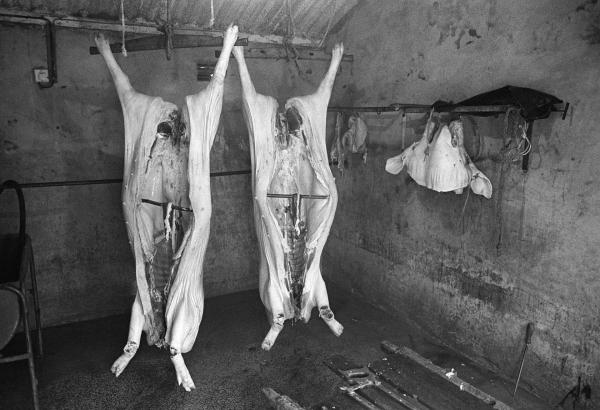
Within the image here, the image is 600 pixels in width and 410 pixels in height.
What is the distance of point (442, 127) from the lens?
3344 mm

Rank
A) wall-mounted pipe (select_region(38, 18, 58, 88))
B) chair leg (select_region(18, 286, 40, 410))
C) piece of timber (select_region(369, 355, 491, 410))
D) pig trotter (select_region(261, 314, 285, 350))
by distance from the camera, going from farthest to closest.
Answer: wall-mounted pipe (select_region(38, 18, 58, 88)), pig trotter (select_region(261, 314, 285, 350)), piece of timber (select_region(369, 355, 491, 410)), chair leg (select_region(18, 286, 40, 410))

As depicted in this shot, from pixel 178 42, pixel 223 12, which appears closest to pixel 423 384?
pixel 178 42

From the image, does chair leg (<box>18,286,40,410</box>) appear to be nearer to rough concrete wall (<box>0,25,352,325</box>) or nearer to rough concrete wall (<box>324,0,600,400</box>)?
rough concrete wall (<box>0,25,352,325</box>)

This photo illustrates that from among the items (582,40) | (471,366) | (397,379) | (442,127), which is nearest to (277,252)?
(397,379)

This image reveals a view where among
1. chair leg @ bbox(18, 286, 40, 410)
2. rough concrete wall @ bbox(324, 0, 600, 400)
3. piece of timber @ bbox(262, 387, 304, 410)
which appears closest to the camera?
chair leg @ bbox(18, 286, 40, 410)

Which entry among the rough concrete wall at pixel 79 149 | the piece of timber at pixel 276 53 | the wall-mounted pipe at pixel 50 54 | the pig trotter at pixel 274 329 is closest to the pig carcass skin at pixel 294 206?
the pig trotter at pixel 274 329

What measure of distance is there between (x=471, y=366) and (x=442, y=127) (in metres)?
1.89

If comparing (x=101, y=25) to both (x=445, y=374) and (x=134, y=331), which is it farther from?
(x=445, y=374)

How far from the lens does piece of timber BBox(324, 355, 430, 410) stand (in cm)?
305

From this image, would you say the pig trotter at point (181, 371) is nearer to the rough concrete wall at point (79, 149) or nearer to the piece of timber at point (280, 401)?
the piece of timber at point (280, 401)

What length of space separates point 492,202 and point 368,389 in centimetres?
164

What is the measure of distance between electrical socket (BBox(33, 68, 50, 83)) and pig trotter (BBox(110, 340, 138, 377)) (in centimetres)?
233

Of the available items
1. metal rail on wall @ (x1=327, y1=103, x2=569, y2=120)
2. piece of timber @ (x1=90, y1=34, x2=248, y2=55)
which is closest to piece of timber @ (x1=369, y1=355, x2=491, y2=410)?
metal rail on wall @ (x1=327, y1=103, x2=569, y2=120)

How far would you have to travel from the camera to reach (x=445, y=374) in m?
3.33
